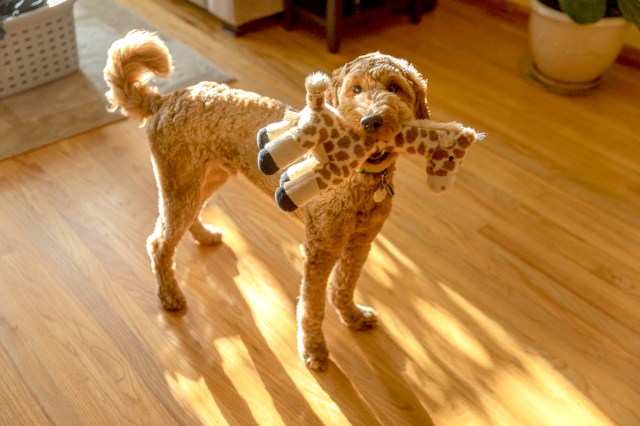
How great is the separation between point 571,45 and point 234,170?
1.61m

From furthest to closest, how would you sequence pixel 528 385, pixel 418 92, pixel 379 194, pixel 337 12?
pixel 337 12
pixel 528 385
pixel 379 194
pixel 418 92

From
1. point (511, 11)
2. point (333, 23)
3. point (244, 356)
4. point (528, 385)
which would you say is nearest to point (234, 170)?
point (244, 356)

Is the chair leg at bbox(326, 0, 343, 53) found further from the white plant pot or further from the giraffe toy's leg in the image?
the giraffe toy's leg

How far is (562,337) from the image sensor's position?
1.74 m

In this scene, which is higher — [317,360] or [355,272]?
[355,272]

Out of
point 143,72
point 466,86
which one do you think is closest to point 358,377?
point 143,72

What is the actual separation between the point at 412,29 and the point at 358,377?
1985mm

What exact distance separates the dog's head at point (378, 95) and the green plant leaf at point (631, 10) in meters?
1.55

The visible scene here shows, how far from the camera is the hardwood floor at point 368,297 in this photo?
156 centimetres

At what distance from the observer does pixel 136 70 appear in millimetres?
1510

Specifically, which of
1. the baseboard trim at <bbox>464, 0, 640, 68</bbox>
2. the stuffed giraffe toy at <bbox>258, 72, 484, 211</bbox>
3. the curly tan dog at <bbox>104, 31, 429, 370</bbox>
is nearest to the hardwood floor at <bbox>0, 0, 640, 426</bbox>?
the curly tan dog at <bbox>104, 31, 429, 370</bbox>

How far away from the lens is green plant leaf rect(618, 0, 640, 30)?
2377 mm

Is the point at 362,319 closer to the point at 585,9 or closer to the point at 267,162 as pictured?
the point at 267,162

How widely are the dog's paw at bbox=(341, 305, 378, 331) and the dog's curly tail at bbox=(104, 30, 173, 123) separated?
70 cm
